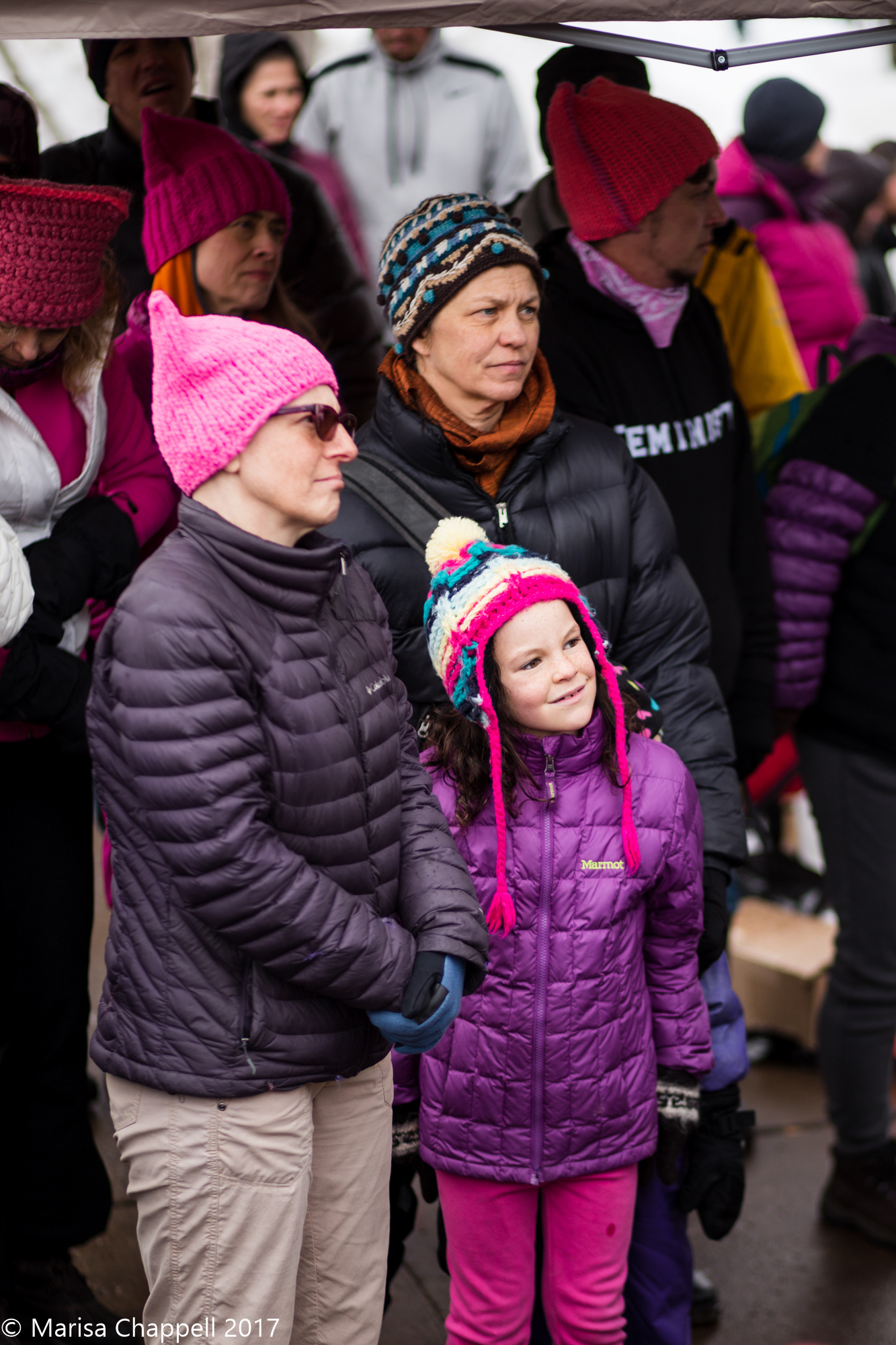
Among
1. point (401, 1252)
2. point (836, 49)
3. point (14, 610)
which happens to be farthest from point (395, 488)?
point (401, 1252)

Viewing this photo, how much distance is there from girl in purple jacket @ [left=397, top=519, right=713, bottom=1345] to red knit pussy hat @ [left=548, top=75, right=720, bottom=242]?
0.91 m

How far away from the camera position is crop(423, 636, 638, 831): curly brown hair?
7.48ft

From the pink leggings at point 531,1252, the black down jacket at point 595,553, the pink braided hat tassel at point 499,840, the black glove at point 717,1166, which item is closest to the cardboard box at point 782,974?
the black glove at point 717,1166

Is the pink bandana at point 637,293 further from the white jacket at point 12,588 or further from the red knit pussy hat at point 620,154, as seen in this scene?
the white jacket at point 12,588

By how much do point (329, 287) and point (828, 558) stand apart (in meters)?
1.38

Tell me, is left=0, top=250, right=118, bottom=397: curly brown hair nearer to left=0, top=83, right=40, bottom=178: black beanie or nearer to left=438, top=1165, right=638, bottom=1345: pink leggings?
left=0, top=83, right=40, bottom=178: black beanie

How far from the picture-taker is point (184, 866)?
1832mm

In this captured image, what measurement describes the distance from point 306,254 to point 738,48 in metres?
1.29

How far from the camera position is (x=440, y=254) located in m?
2.47

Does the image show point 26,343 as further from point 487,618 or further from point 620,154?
point 620,154

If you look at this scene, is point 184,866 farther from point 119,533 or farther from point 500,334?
point 500,334

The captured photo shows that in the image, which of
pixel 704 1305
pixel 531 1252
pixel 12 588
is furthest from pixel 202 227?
pixel 704 1305

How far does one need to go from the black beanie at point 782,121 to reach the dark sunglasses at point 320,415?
11.3 feet

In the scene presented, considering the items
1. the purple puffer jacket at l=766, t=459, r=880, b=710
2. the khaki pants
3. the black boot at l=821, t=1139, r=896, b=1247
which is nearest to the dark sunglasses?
the khaki pants
